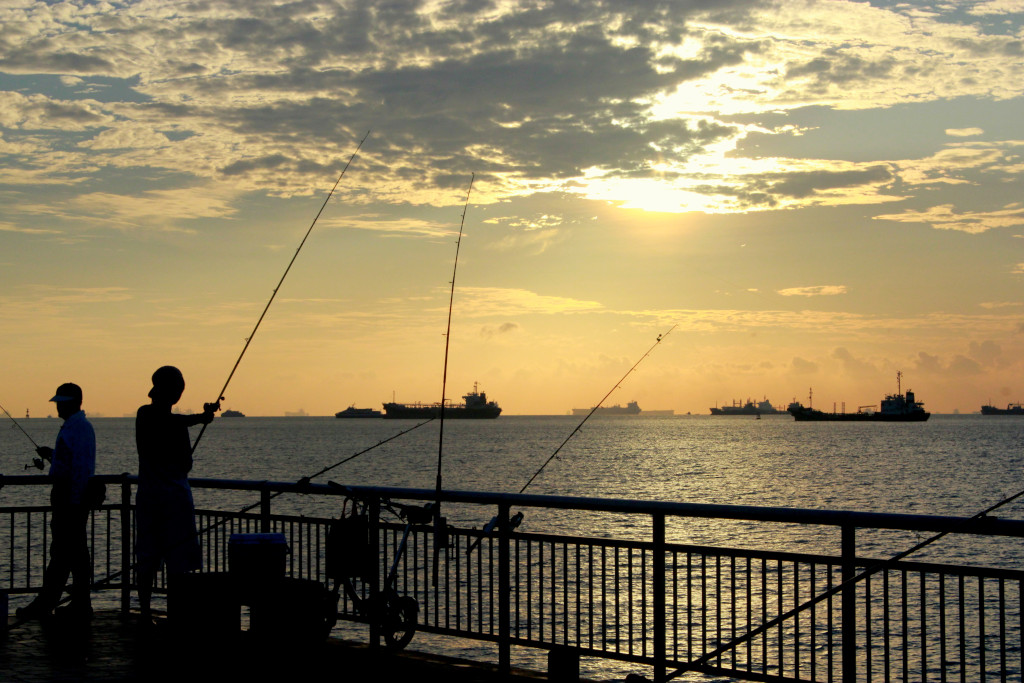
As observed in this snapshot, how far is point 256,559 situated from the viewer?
677cm

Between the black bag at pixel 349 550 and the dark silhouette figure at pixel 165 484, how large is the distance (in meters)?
1.14

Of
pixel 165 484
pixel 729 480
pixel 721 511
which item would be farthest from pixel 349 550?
pixel 729 480

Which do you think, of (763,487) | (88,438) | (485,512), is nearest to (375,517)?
(88,438)

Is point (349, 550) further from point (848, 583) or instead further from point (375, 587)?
point (848, 583)

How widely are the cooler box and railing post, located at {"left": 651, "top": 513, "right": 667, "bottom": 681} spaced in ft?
8.10

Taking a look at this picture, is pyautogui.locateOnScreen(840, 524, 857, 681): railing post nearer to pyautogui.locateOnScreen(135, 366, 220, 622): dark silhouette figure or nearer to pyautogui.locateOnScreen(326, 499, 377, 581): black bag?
pyautogui.locateOnScreen(326, 499, 377, 581): black bag

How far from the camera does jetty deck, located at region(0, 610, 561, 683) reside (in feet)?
21.7

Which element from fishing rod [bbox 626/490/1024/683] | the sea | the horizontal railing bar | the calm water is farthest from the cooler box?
the calm water

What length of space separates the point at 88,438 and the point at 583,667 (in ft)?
32.1

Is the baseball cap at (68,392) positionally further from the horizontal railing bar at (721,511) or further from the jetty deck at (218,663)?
the jetty deck at (218,663)

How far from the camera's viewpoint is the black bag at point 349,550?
7.16 metres

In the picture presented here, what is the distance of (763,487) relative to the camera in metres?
63.0

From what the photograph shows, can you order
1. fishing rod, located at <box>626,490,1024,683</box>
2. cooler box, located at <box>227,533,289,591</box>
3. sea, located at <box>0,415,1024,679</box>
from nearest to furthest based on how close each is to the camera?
1. fishing rod, located at <box>626,490,1024,683</box>
2. cooler box, located at <box>227,533,289,591</box>
3. sea, located at <box>0,415,1024,679</box>

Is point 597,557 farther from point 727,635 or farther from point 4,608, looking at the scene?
point 4,608
